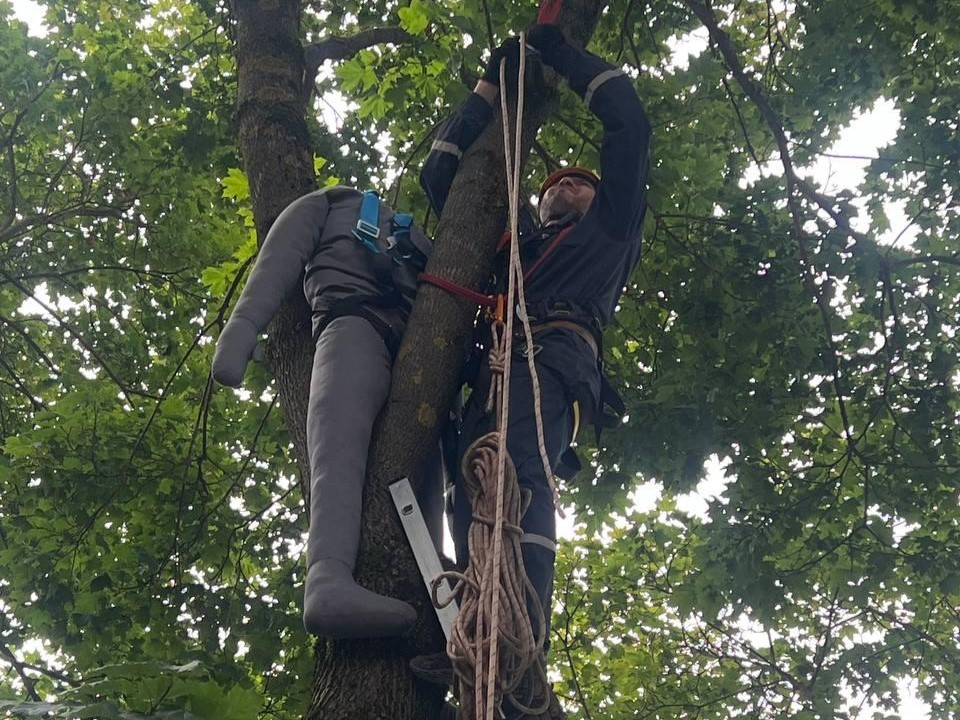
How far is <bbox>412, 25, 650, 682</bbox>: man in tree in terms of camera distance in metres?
2.86

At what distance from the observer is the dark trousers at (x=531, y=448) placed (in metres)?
2.53

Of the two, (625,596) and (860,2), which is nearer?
(860,2)

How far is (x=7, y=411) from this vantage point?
265 inches

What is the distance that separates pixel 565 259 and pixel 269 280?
3.53 feet

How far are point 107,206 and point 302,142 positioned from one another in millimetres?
3894

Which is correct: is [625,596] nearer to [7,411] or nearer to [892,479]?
[892,479]

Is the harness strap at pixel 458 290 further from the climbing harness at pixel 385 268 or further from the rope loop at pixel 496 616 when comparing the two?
the rope loop at pixel 496 616

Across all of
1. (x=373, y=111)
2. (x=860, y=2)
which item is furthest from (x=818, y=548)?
(x=373, y=111)

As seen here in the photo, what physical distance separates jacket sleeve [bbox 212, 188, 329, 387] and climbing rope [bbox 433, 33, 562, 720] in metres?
0.73

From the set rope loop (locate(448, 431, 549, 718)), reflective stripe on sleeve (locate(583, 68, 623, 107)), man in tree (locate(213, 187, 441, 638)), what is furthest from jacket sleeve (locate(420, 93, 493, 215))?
rope loop (locate(448, 431, 549, 718))

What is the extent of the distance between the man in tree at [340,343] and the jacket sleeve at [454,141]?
0.87 feet

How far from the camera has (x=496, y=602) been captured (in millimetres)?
2074

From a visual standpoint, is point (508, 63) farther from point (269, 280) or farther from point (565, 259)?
point (269, 280)

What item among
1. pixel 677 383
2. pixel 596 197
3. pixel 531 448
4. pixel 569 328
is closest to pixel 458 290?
pixel 569 328
